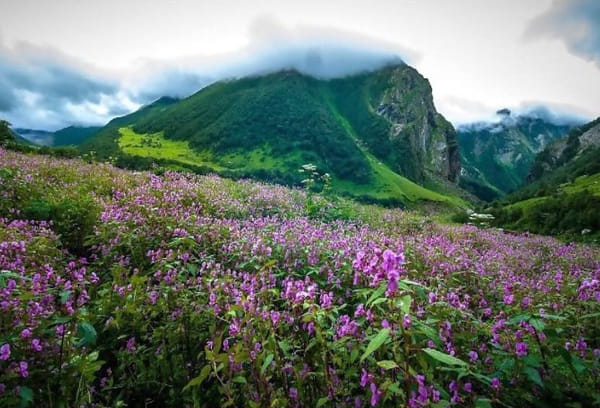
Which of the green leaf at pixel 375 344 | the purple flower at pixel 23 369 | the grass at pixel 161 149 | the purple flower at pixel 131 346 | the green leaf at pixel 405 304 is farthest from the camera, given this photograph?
the grass at pixel 161 149

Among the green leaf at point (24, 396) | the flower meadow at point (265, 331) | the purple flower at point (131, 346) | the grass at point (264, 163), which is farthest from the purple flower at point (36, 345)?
the grass at point (264, 163)

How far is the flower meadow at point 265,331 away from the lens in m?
2.65

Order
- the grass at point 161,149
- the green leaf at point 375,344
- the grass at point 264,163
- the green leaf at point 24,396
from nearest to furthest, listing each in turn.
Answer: the green leaf at point 375,344 < the green leaf at point 24,396 < the grass at point 161,149 < the grass at point 264,163

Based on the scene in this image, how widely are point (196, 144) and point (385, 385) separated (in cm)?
17059

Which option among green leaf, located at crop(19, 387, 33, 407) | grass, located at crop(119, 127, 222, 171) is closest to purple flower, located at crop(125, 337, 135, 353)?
green leaf, located at crop(19, 387, 33, 407)

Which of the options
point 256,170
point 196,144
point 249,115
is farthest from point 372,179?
point 196,144

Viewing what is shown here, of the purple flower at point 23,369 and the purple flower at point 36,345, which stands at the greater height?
the purple flower at point 36,345

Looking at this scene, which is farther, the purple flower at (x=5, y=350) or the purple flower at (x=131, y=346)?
Result: the purple flower at (x=131, y=346)

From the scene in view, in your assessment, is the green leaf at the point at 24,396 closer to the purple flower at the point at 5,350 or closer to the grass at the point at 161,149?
the purple flower at the point at 5,350

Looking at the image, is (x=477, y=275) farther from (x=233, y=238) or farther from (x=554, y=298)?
(x=233, y=238)

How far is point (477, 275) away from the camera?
274 inches

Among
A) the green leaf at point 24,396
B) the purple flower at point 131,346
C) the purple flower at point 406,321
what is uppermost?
the purple flower at point 406,321

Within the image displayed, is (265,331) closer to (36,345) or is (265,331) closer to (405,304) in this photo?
(405,304)

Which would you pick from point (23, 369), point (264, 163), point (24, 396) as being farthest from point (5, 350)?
point (264, 163)
